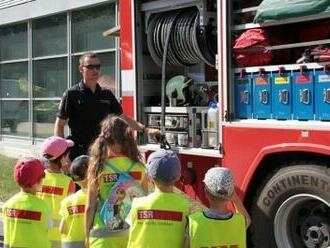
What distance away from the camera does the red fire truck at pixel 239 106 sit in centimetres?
477

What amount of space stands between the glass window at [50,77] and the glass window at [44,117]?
0.72 feet

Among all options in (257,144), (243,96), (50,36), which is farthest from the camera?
(50,36)

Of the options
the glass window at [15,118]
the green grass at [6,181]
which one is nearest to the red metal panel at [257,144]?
the green grass at [6,181]

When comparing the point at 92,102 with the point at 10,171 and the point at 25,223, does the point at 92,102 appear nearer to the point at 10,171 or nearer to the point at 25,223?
the point at 25,223

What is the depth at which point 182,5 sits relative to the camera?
6.15 metres

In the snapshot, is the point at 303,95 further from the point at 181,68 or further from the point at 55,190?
the point at 181,68

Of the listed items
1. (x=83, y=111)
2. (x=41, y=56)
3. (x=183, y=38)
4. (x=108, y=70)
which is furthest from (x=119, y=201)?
(x=41, y=56)

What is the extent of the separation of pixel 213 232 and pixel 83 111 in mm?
2496

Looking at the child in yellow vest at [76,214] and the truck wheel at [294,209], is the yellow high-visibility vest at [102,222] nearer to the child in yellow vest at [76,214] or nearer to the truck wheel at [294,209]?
the child in yellow vest at [76,214]

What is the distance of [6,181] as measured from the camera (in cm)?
1071

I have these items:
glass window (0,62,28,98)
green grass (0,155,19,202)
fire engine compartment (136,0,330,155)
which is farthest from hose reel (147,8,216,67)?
glass window (0,62,28,98)

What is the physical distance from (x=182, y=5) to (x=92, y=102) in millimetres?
1369

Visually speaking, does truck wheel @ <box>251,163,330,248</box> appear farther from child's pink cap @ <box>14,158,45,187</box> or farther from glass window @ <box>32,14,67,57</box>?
glass window @ <box>32,14,67,57</box>

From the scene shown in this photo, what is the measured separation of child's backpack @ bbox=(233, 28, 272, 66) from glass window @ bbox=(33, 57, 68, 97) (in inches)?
357
